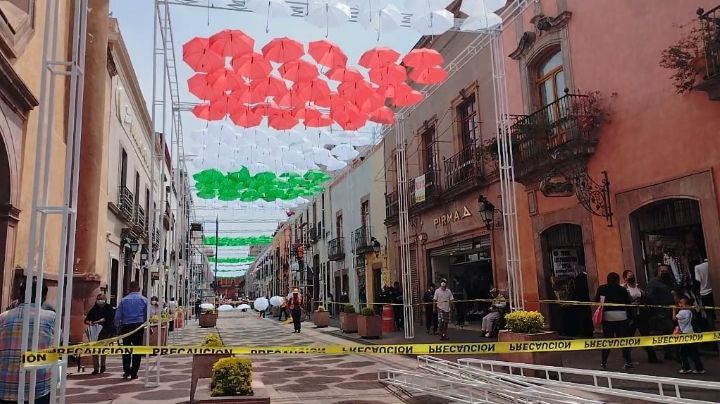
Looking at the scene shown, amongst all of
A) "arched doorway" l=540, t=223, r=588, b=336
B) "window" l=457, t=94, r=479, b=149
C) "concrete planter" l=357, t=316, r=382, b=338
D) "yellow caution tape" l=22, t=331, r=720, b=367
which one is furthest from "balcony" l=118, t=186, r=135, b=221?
"yellow caution tape" l=22, t=331, r=720, b=367

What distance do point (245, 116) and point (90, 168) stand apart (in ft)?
11.7

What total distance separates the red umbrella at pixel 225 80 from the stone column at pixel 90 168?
2.92 metres

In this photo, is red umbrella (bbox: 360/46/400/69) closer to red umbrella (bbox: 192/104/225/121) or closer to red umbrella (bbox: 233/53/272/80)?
red umbrella (bbox: 233/53/272/80)

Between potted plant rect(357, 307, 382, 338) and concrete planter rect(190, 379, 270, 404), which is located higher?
potted plant rect(357, 307, 382, 338)

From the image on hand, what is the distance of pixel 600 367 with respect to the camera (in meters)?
8.87

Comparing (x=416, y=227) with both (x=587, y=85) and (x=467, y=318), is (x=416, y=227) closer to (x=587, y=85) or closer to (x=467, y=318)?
(x=467, y=318)

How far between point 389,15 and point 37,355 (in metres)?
8.02

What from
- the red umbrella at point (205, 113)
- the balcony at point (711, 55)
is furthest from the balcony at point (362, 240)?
the balcony at point (711, 55)

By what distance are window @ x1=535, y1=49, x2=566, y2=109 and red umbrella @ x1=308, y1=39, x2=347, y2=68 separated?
5.19 m

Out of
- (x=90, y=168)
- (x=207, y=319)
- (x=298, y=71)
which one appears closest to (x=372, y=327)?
(x=298, y=71)

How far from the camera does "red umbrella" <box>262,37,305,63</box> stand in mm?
10938

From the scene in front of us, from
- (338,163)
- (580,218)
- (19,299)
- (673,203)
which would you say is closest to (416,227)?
(338,163)

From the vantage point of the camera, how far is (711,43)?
27.1ft

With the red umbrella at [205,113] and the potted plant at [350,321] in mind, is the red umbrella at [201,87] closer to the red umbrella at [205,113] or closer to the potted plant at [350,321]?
the red umbrella at [205,113]
